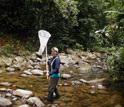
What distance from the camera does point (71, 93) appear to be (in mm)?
4902

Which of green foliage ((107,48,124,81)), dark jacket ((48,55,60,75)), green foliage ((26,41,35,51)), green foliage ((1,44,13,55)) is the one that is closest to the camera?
dark jacket ((48,55,60,75))

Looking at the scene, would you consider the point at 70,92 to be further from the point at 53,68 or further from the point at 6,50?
the point at 6,50

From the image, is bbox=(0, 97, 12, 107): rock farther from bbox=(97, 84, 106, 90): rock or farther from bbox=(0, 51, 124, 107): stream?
bbox=(97, 84, 106, 90): rock

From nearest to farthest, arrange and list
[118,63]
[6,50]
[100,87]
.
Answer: [118,63] < [100,87] < [6,50]

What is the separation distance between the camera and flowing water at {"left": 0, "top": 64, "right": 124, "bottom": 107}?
4.18 meters

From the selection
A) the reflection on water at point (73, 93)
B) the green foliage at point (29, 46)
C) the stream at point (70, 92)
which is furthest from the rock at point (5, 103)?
the green foliage at point (29, 46)

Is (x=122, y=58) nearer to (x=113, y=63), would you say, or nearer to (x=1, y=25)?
(x=113, y=63)

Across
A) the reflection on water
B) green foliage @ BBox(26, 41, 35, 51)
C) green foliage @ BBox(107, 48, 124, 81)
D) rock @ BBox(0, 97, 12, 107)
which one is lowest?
the reflection on water

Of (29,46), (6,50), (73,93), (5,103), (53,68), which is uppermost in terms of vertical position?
(29,46)

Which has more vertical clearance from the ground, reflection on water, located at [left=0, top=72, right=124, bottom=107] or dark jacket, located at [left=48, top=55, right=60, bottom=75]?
dark jacket, located at [left=48, top=55, right=60, bottom=75]

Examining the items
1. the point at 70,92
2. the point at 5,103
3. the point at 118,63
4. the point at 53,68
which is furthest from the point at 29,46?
the point at 5,103

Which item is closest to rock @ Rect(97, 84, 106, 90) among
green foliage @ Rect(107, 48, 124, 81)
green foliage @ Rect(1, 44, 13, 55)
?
green foliage @ Rect(107, 48, 124, 81)

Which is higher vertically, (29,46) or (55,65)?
(29,46)

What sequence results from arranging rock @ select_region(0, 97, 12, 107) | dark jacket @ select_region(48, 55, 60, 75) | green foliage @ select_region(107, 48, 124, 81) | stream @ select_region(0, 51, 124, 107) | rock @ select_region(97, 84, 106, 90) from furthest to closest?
Answer: rock @ select_region(97, 84, 106, 90) → green foliage @ select_region(107, 48, 124, 81) → stream @ select_region(0, 51, 124, 107) → dark jacket @ select_region(48, 55, 60, 75) → rock @ select_region(0, 97, 12, 107)
